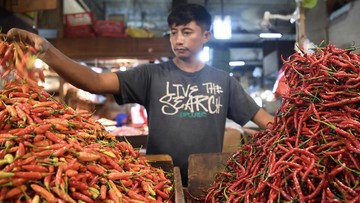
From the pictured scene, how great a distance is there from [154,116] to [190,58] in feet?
2.16

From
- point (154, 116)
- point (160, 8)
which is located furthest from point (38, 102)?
Answer: point (160, 8)

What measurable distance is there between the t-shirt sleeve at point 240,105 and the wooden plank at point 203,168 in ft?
3.21

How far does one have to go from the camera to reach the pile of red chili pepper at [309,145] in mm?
1463

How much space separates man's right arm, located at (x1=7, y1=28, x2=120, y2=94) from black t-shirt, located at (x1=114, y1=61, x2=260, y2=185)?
134 mm

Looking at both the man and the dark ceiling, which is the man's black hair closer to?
the man

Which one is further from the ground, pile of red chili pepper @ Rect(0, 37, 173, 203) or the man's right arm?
the man's right arm

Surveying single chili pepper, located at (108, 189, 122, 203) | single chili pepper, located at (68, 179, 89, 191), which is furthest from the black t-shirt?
single chili pepper, located at (68, 179, 89, 191)

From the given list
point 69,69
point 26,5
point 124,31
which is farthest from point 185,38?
point 124,31

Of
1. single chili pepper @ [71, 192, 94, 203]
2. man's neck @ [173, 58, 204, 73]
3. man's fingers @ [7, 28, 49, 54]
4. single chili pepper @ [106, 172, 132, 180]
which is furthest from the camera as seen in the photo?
man's neck @ [173, 58, 204, 73]

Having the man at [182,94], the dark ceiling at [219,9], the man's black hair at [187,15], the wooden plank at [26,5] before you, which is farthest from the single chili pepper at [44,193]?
the dark ceiling at [219,9]

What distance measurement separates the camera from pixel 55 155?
1.51 metres

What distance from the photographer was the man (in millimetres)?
2822

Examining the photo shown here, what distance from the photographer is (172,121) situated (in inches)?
111

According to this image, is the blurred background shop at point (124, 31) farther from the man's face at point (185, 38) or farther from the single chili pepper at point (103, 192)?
the single chili pepper at point (103, 192)
